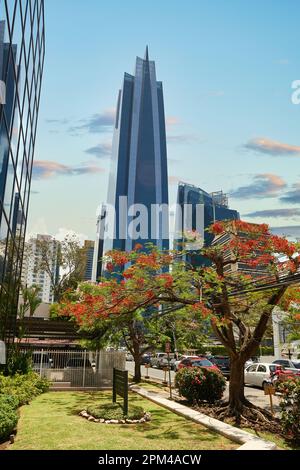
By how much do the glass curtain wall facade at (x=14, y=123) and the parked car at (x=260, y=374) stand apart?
47.2 feet

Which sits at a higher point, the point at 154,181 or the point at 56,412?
the point at 154,181

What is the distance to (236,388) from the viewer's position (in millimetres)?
13758

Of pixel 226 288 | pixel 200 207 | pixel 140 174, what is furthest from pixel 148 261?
pixel 140 174

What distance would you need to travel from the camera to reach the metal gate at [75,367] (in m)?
21.8

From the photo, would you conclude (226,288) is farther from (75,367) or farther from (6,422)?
(75,367)

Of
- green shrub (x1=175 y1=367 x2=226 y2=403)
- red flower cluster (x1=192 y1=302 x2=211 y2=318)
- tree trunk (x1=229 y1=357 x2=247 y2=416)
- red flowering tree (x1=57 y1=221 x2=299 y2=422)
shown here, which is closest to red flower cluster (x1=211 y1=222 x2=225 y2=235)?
red flowering tree (x1=57 y1=221 x2=299 y2=422)

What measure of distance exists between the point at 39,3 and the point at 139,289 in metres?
15.7

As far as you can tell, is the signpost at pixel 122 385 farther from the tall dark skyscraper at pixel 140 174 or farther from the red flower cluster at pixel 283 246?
the tall dark skyscraper at pixel 140 174

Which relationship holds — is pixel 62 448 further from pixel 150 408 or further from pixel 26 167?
pixel 26 167

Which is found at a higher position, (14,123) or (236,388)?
(14,123)

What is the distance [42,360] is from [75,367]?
203 cm

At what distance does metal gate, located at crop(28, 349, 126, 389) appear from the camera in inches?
860

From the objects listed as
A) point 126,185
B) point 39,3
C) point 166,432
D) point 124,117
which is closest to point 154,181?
point 126,185

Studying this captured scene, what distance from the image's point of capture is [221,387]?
631 inches
